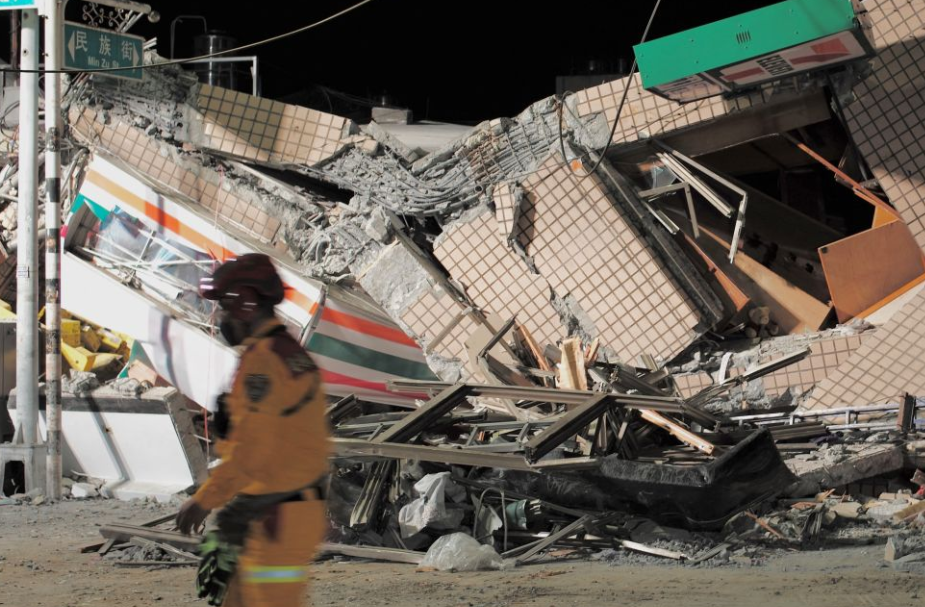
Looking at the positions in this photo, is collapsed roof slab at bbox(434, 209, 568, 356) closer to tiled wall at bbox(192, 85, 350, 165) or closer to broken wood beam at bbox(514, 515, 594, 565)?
tiled wall at bbox(192, 85, 350, 165)

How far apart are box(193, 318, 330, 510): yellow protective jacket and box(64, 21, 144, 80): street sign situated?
626 centimetres

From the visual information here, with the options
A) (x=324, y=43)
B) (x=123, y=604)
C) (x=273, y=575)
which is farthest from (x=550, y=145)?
(x=324, y=43)

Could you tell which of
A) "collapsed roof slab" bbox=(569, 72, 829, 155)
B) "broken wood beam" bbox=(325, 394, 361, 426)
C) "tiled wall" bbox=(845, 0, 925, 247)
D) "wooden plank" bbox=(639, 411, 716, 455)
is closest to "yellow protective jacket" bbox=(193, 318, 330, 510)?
"wooden plank" bbox=(639, 411, 716, 455)

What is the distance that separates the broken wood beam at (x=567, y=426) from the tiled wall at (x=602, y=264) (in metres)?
2.41

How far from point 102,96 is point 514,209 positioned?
158 inches

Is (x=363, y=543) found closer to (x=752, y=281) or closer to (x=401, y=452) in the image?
(x=401, y=452)

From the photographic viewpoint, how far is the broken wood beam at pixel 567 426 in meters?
6.26

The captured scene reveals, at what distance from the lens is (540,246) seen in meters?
9.47

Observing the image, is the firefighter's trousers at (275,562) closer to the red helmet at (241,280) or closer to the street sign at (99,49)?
the red helmet at (241,280)

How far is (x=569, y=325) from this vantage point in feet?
30.7

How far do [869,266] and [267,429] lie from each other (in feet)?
22.6

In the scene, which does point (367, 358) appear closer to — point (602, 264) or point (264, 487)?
point (602, 264)

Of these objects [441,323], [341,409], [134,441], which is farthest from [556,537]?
[134,441]

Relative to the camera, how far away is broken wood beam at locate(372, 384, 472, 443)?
679 cm
